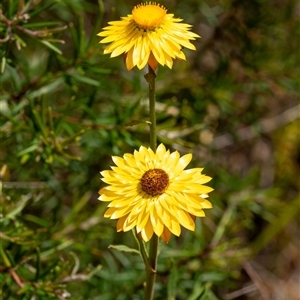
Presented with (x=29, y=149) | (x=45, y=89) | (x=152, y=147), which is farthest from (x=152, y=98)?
(x=45, y=89)

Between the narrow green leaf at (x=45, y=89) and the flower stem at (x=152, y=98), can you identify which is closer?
the flower stem at (x=152, y=98)

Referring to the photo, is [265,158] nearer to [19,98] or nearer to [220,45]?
[220,45]

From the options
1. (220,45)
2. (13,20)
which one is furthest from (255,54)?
(13,20)

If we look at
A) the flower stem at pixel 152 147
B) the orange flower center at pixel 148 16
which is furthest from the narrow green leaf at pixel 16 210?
the orange flower center at pixel 148 16

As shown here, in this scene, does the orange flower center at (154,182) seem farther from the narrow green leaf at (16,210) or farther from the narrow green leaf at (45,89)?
the narrow green leaf at (45,89)

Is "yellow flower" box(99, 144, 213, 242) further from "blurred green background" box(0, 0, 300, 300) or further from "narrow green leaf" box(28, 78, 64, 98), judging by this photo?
"narrow green leaf" box(28, 78, 64, 98)

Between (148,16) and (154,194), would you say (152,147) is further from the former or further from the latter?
(148,16)

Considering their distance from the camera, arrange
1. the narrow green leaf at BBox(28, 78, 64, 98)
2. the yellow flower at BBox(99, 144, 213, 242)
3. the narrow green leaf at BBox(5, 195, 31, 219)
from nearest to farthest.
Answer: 1. the yellow flower at BBox(99, 144, 213, 242)
2. the narrow green leaf at BBox(5, 195, 31, 219)
3. the narrow green leaf at BBox(28, 78, 64, 98)

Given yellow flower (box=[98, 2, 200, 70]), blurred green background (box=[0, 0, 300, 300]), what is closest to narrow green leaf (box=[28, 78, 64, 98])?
blurred green background (box=[0, 0, 300, 300])
